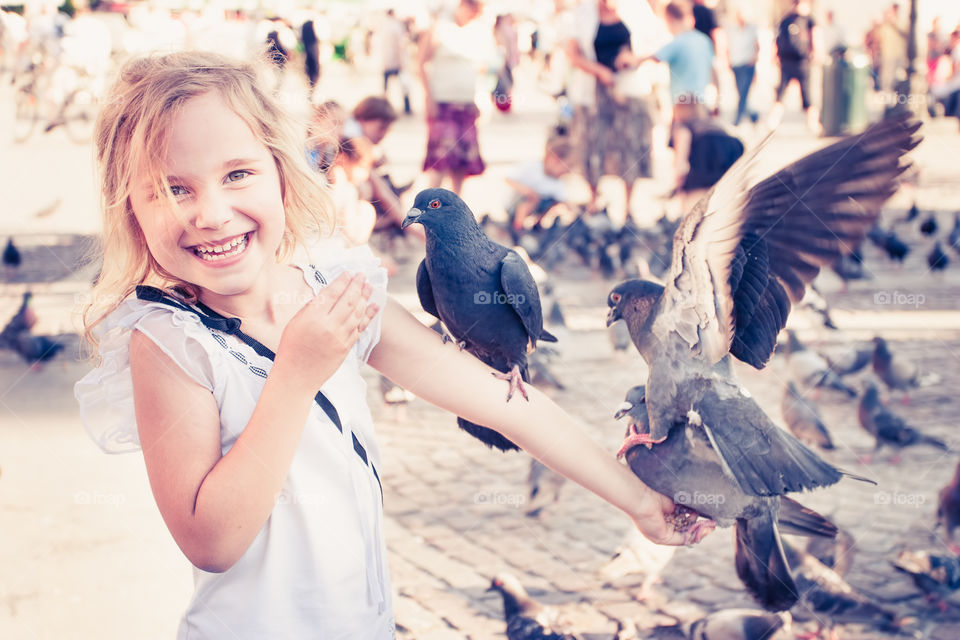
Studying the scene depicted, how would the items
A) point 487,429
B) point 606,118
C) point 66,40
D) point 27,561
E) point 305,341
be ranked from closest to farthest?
point 305,341 → point 487,429 → point 27,561 → point 606,118 → point 66,40

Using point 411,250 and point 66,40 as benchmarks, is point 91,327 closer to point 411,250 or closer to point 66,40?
point 411,250

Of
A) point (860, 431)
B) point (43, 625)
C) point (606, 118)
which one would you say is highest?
point (606, 118)

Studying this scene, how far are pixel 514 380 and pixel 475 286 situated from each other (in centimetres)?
25

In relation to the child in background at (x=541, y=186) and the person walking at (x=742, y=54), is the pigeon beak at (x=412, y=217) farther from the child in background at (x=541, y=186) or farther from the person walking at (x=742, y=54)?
the person walking at (x=742, y=54)

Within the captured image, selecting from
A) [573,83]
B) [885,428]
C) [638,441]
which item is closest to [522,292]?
[638,441]

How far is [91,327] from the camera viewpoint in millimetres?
1603

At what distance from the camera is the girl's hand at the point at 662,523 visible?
179 centimetres

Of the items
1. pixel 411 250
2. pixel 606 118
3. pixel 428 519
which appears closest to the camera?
pixel 428 519

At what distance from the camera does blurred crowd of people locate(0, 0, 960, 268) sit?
20.1ft

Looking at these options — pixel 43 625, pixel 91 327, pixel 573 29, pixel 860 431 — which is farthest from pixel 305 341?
pixel 573 29

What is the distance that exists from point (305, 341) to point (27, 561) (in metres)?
2.96

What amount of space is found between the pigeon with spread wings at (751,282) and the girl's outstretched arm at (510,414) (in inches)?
4.7

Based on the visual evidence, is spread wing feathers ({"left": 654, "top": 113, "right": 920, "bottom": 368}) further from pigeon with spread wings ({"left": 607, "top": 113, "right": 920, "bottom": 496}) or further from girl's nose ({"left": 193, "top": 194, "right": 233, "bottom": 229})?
girl's nose ({"left": 193, "top": 194, "right": 233, "bottom": 229})

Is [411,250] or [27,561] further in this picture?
[411,250]
